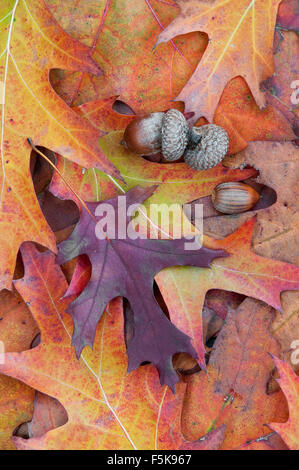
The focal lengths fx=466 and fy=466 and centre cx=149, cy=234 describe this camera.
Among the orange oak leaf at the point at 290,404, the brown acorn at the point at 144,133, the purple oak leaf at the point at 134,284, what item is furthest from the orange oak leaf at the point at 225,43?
the orange oak leaf at the point at 290,404

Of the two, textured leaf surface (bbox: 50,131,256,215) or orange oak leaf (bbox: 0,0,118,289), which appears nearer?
orange oak leaf (bbox: 0,0,118,289)

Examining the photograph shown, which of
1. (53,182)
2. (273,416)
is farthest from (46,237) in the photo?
(273,416)

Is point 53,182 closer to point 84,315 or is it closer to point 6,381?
point 84,315

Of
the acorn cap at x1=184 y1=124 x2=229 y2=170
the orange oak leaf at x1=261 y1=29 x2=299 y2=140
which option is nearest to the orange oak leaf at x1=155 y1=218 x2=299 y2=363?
the acorn cap at x1=184 y1=124 x2=229 y2=170

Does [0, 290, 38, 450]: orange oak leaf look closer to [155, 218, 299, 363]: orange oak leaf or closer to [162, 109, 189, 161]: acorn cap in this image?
[155, 218, 299, 363]: orange oak leaf

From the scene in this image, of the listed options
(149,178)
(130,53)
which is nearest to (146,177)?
(149,178)
